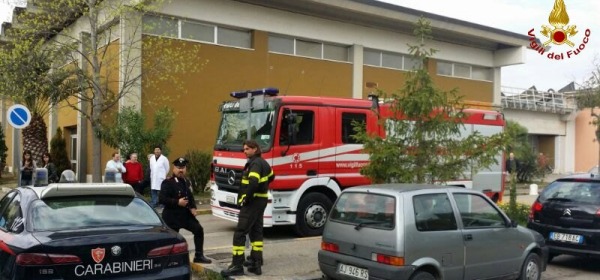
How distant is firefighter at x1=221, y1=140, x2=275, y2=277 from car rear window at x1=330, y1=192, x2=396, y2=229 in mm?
1050

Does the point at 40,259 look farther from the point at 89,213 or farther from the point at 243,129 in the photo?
the point at 243,129

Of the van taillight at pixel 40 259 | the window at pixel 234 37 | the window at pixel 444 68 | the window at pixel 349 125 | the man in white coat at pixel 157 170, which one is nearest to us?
the van taillight at pixel 40 259

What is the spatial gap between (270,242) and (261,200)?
2.89 metres

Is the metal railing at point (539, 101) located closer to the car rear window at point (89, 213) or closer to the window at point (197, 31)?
the window at point (197, 31)

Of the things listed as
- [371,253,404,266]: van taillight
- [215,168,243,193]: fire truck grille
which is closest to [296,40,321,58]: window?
[215,168,243,193]: fire truck grille

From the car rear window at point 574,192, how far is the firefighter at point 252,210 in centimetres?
479

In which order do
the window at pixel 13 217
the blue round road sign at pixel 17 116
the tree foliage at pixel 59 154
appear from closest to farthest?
1. the window at pixel 13 217
2. the blue round road sign at pixel 17 116
3. the tree foliage at pixel 59 154

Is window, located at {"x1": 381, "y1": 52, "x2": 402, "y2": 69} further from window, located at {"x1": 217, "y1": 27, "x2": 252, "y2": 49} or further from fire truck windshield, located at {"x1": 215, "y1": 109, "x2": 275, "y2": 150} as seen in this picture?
fire truck windshield, located at {"x1": 215, "y1": 109, "x2": 275, "y2": 150}

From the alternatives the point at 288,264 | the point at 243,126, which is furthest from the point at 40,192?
the point at 243,126

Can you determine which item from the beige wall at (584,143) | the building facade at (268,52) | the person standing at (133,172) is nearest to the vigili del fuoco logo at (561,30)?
the building facade at (268,52)

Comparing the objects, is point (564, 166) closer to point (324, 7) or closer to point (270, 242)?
point (324, 7)

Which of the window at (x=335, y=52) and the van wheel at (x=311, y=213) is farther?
the window at (x=335, y=52)

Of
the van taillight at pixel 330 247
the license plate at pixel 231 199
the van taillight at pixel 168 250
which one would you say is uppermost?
the van taillight at pixel 168 250

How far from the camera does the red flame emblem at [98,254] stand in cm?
489
